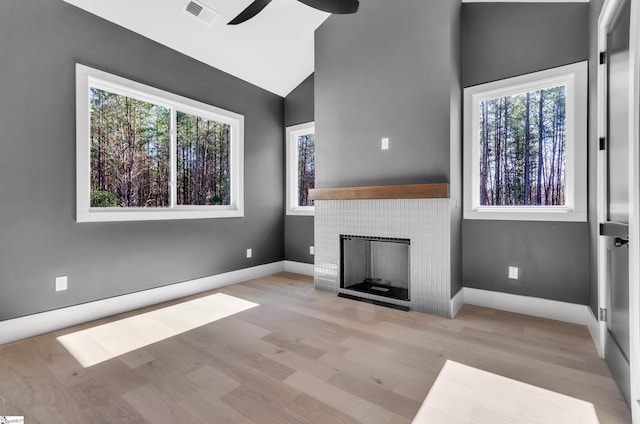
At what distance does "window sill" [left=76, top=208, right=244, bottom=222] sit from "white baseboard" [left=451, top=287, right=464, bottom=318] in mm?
2645

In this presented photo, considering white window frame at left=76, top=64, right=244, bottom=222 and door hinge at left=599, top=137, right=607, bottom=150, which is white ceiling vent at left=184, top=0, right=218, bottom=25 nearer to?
white window frame at left=76, top=64, right=244, bottom=222

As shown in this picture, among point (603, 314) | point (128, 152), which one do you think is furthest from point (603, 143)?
point (128, 152)

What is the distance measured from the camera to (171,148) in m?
3.28

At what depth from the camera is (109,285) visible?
2.71 metres

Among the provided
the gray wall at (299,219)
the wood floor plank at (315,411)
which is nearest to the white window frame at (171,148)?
the gray wall at (299,219)

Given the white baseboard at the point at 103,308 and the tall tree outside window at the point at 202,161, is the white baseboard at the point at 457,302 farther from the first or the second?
the tall tree outside window at the point at 202,161

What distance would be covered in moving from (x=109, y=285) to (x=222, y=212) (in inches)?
54.0

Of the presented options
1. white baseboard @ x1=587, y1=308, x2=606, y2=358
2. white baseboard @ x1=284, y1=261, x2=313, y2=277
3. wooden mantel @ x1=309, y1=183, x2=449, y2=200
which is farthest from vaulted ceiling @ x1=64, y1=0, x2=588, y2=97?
white baseboard @ x1=587, y1=308, x2=606, y2=358

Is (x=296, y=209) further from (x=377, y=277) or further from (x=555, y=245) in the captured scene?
(x=555, y=245)

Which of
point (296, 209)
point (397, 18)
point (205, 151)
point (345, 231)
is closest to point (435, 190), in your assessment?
point (345, 231)

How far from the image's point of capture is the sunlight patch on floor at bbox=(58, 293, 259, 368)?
206 centimetres

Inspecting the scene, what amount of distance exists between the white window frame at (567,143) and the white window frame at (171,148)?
105 inches

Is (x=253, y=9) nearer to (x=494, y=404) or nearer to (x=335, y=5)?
(x=335, y=5)

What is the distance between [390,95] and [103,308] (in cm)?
333
